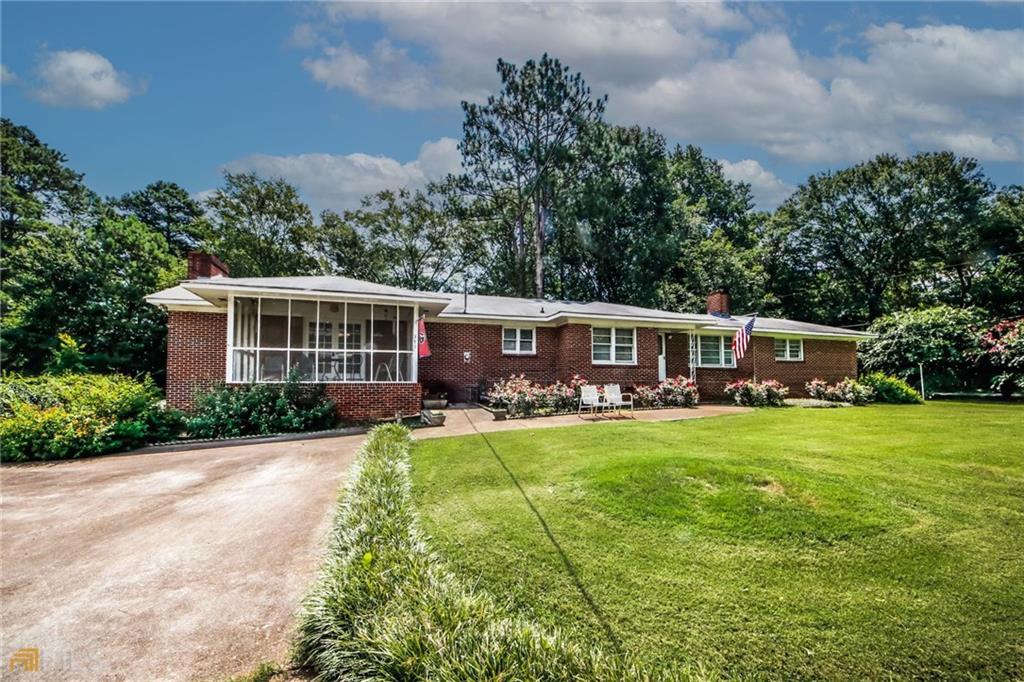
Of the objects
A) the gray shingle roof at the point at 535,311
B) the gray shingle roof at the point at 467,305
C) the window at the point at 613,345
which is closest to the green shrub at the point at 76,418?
the gray shingle roof at the point at 467,305

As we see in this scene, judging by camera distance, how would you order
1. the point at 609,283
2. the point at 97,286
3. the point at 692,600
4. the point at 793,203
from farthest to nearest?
the point at 793,203 < the point at 609,283 < the point at 97,286 < the point at 692,600

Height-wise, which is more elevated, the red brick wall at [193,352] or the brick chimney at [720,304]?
the brick chimney at [720,304]

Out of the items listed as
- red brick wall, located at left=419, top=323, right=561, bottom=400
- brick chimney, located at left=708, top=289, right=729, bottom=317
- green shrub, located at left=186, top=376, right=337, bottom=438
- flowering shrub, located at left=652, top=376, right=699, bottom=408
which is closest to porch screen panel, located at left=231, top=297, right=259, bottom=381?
green shrub, located at left=186, top=376, right=337, bottom=438

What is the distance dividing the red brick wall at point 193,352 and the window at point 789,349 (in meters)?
22.0

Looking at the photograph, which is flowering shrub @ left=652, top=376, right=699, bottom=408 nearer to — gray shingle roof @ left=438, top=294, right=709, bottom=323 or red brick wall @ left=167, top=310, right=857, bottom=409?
red brick wall @ left=167, top=310, right=857, bottom=409

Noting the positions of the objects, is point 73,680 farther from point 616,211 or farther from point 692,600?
point 616,211

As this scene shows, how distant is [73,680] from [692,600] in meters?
4.07

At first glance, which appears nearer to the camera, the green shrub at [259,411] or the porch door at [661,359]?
the green shrub at [259,411]

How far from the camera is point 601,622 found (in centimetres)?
303

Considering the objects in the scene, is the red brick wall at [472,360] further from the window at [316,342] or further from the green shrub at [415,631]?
the green shrub at [415,631]

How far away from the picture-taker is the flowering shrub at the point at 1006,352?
17.9 m

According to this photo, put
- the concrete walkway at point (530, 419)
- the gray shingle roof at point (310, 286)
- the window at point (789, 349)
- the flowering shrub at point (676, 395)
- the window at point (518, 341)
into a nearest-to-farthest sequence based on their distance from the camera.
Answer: the concrete walkway at point (530, 419), the gray shingle roof at point (310, 286), the flowering shrub at point (676, 395), the window at point (518, 341), the window at point (789, 349)

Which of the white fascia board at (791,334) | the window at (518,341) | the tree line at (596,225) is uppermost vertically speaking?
the tree line at (596,225)

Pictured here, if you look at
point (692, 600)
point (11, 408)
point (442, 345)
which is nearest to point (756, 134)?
point (442, 345)
